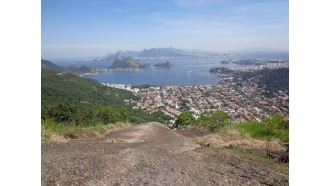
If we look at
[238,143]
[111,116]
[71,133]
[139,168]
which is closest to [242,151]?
[238,143]

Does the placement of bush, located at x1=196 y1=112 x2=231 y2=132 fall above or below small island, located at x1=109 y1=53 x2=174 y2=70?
below

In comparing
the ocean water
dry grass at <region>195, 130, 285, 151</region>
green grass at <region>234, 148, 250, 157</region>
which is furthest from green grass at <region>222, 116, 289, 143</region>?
the ocean water

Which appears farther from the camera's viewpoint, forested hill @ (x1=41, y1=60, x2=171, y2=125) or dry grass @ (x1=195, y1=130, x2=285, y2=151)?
forested hill @ (x1=41, y1=60, x2=171, y2=125)

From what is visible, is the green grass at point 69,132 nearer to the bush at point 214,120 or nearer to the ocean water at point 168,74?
Result: the bush at point 214,120

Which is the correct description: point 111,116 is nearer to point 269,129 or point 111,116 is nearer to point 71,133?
point 71,133

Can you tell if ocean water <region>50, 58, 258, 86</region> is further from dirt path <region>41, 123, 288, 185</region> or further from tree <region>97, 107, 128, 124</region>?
dirt path <region>41, 123, 288, 185</region>

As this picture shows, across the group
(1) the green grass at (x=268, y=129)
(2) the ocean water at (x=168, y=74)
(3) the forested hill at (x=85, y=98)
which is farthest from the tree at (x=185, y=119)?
(2) the ocean water at (x=168, y=74)
